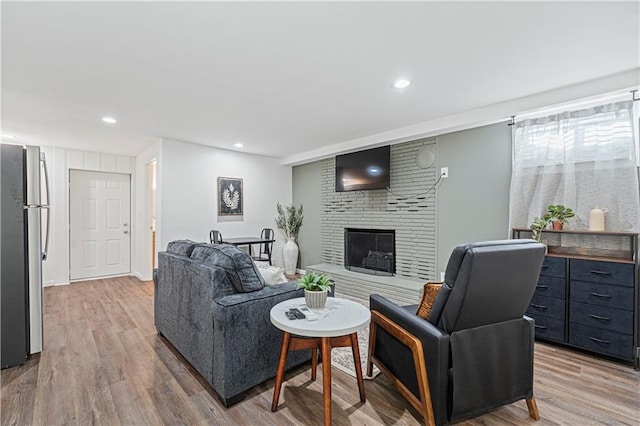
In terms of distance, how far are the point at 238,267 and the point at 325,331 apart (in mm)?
792

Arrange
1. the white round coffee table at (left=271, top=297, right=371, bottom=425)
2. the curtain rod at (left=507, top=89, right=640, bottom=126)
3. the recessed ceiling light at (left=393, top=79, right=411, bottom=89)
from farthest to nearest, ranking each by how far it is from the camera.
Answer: the recessed ceiling light at (left=393, top=79, right=411, bottom=89), the curtain rod at (left=507, top=89, right=640, bottom=126), the white round coffee table at (left=271, top=297, right=371, bottom=425)

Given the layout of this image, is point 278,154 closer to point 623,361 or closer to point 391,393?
point 391,393

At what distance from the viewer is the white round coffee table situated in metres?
1.65

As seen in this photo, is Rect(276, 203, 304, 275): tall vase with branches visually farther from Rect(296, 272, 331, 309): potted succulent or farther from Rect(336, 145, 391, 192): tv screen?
Rect(296, 272, 331, 309): potted succulent

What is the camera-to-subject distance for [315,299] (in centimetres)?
194

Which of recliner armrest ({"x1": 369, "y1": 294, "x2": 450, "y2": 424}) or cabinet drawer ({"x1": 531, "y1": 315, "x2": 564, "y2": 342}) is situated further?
cabinet drawer ({"x1": 531, "y1": 315, "x2": 564, "y2": 342})

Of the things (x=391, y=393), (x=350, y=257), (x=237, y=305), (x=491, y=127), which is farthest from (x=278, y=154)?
(x=391, y=393)

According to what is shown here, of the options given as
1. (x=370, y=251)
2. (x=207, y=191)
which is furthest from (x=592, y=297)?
(x=207, y=191)

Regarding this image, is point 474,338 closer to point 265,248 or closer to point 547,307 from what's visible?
point 547,307

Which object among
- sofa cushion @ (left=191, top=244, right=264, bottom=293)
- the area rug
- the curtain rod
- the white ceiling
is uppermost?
the white ceiling

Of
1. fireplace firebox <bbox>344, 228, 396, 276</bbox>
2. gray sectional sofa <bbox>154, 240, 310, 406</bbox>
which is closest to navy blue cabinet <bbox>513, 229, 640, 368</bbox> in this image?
fireplace firebox <bbox>344, 228, 396, 276</bbox>

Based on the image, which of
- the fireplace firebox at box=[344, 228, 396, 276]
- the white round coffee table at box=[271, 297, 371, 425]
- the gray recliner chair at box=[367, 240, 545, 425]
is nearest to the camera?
the gray recliner chair at box=[367, 240, 545, 425]

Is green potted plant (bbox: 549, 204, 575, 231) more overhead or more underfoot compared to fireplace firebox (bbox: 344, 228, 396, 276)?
more overhead

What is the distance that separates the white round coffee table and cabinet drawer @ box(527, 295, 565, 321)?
1.98 m
